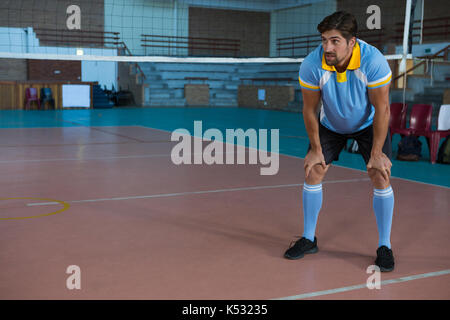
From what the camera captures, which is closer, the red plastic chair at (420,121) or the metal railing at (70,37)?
the red plastic chair at (420,121)

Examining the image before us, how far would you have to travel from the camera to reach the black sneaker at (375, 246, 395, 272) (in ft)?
9.78

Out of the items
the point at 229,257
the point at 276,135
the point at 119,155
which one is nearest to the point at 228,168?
the point at 119,155

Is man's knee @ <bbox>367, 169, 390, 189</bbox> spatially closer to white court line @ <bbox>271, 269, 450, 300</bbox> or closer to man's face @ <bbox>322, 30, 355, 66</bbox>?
white court line @ <bbox>271, 269, 450, 300</bbox>

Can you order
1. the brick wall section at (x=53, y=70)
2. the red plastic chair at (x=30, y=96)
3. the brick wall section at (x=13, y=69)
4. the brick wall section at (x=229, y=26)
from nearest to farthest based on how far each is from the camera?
the red plastic chair at (x=30, y=96) → the brick wall section at (x=13, y=69) → the brick wall section at (x=53, y=70) → the brick wall section at (x=229, y=26)

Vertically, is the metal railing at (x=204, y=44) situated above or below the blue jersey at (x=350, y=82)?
above

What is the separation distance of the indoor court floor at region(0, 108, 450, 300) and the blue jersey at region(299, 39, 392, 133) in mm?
854

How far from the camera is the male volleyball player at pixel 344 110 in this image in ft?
9.13

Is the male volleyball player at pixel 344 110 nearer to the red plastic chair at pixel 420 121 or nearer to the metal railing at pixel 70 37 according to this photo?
the red plastic chair at pixel 420 121

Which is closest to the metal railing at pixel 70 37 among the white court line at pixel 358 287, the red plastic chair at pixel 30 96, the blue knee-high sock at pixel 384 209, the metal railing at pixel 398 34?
the red plastic chair at pixel 30 96

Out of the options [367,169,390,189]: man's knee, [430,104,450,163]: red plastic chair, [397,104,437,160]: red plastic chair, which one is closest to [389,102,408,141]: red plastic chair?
[397,104,437,160]: red plastic chair

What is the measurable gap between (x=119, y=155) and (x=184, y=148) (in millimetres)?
1186

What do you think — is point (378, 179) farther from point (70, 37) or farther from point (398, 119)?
point (70, 37)

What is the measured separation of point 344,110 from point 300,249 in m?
0.87

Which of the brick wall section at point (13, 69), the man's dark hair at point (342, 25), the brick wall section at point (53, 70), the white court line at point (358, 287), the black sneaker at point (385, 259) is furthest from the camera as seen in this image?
the brick wall section at point (53, 70)
